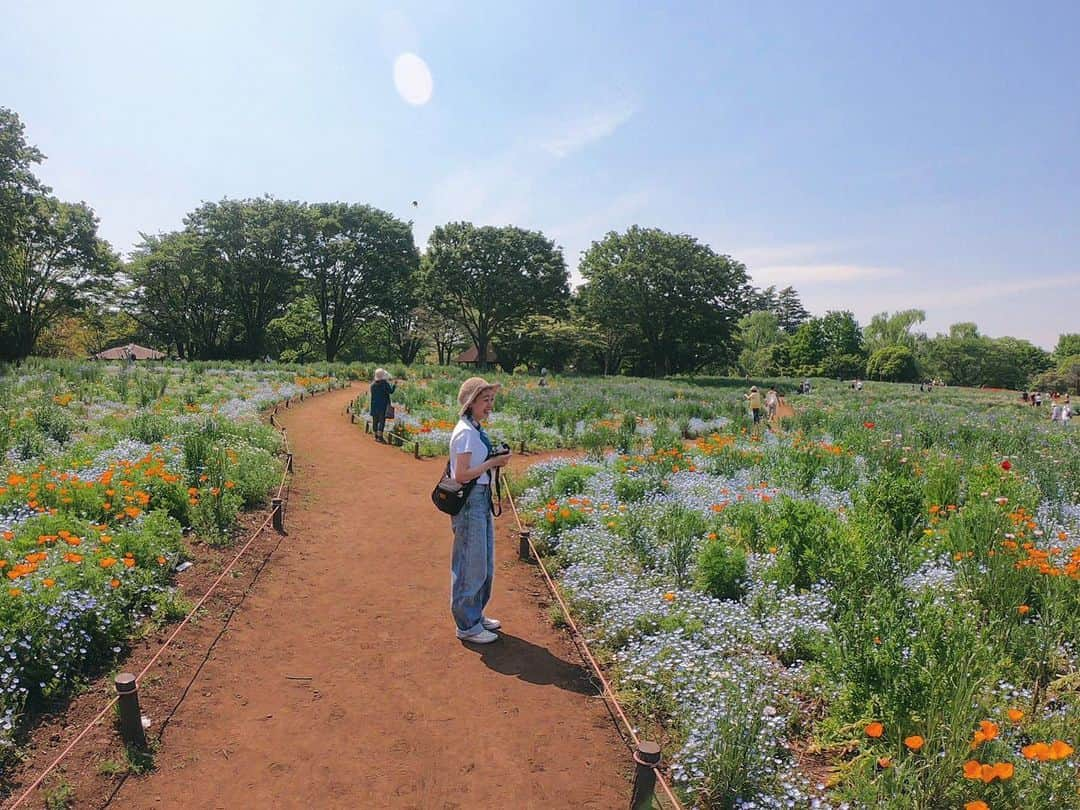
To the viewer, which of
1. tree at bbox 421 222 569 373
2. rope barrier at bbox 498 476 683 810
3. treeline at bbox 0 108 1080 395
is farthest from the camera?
tree at bbox 421 222 569 373

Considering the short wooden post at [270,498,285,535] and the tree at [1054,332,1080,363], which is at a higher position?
the tree at [1054,332,1080,363]

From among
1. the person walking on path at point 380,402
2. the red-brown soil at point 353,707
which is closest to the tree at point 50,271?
the person walking on path at point 380,402

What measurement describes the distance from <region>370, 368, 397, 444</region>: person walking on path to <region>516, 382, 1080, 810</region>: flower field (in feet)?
21.1

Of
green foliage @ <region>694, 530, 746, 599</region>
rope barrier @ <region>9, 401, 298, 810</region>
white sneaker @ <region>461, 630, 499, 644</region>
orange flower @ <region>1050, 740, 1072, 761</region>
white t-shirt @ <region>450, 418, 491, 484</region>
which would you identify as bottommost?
white sneaker @ <region>461, 630, 499, 644</region>

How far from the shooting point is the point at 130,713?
374cm

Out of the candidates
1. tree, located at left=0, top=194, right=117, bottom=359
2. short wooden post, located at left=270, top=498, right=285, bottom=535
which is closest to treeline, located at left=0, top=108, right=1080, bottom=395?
tree, located at left=0, top=194, right=117, bottom=359

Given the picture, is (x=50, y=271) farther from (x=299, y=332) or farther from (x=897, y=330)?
(x=897, y=330)

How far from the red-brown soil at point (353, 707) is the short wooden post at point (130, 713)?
0.12 metres

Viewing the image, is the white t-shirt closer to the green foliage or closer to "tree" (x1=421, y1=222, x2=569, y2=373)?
the green foliage

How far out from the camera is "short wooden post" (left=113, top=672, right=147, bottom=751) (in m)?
3.68

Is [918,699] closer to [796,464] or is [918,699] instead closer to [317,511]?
[796,464]

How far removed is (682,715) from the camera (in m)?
4.08

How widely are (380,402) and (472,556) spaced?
10000mm

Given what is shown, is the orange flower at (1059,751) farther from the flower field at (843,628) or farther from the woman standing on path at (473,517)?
the woman standing on path at (473,517)
